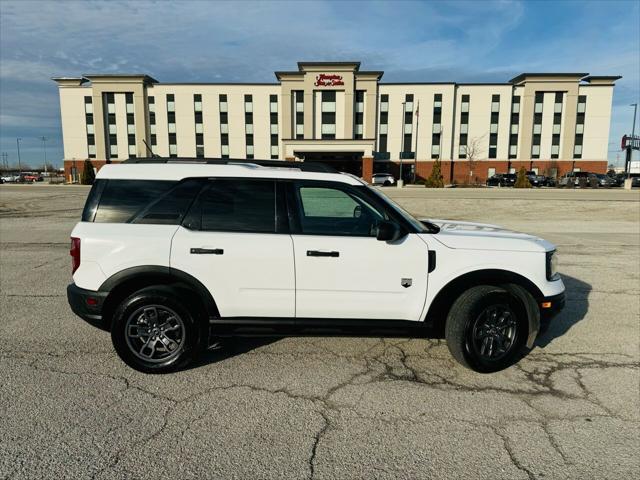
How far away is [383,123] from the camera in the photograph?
59562mm

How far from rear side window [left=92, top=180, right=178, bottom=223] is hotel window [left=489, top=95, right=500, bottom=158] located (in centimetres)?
6476

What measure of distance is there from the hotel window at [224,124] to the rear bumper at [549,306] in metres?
61.7

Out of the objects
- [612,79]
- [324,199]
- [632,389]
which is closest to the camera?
[632,389]

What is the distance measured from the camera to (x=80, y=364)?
12.3 feet

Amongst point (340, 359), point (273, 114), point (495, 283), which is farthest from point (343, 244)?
point (273, 114)

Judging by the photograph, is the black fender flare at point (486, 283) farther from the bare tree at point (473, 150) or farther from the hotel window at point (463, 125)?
the hotel window at point (463, 125)

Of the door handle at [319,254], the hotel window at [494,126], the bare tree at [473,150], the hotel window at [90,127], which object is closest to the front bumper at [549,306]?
the door handle at [319,254]

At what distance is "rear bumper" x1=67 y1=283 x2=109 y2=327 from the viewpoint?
3.56 metres

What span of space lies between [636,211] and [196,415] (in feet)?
77.3

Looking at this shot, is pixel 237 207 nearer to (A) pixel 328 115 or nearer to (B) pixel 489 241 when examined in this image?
(B) pixel 489 241

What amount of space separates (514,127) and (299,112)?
32340 mm

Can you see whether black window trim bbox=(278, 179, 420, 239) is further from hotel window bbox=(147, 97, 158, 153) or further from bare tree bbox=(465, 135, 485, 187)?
hotel window bbox=(147, 97, 158, 153)

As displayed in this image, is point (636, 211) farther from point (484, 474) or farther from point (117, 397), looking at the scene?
point (117, 397)

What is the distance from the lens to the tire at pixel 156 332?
351cm
